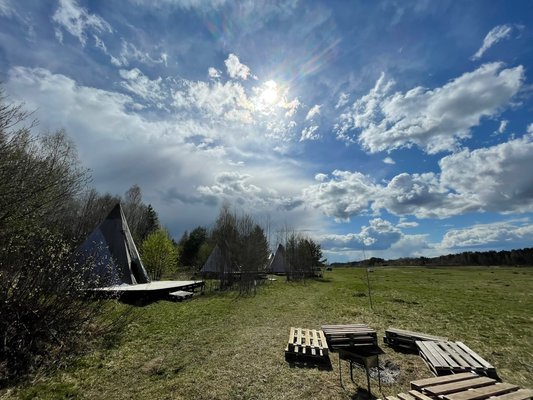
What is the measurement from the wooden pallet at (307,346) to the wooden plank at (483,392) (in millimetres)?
3565

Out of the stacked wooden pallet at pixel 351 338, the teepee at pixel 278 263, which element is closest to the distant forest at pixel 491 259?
the teepee at pixel 278 263

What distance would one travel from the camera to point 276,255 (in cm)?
5172

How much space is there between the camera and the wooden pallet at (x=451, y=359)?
6973 millimetres

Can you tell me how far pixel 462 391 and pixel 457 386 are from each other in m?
0.11

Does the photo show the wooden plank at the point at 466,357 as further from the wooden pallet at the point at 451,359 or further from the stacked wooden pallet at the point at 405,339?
the stacked wooden pallet at the point at 405,339

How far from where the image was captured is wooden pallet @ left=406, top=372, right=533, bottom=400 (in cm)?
527

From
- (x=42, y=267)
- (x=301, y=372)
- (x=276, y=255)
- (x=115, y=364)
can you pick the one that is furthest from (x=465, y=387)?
(x=276, y=255)

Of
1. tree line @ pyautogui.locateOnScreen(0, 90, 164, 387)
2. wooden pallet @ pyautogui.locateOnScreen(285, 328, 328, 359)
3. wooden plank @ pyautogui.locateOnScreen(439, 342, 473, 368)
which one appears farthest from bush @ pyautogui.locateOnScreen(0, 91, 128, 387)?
wooden plank @ pyautogui.locateOnScreen(439, 342, 473, 368)

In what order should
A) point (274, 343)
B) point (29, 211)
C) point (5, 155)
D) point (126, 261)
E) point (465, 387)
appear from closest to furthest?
point (465, 387) < point (5, 155) < point (29, 211) < point (274, 343) < point (126, 261)

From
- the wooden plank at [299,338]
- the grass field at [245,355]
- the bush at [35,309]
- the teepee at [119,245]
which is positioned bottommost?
the grass field at [245,355]

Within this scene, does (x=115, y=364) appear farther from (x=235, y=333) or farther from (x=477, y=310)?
(x=477, y=310)

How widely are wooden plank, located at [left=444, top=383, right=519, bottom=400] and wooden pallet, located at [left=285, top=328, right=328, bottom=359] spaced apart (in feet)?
11.7

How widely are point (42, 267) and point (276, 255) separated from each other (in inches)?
1813

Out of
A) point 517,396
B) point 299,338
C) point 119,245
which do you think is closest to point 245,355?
point 299,338
